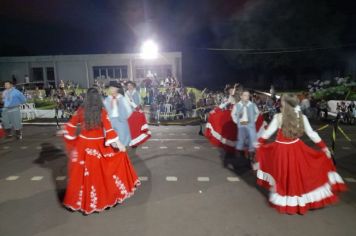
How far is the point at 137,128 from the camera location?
32.8 feet

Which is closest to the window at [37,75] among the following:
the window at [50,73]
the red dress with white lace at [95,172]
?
the window at [50,73]

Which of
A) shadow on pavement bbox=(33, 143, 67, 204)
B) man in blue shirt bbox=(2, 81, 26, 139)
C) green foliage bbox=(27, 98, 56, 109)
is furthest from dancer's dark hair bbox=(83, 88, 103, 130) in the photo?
green foliage bbox=(27, 98, 56, 109)

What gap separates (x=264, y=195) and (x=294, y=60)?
27.9 m

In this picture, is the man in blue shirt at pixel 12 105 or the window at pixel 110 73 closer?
the man in blue shirt at pixel 12 105

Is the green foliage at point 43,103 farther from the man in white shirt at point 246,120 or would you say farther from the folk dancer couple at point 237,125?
the man in white shirt at point 246,120

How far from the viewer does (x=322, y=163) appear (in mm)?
5273

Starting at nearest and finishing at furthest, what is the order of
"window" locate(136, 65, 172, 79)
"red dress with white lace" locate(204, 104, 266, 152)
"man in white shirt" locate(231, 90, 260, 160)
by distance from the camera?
"man in white shirt" locate(231, 90, 260, 160)
"red dress with white lace" locate(204, 104, 266, 152)
"window" locate(136, 65, 172, 79)

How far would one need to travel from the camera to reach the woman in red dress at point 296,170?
511 centimetres

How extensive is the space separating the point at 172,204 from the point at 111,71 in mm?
25309

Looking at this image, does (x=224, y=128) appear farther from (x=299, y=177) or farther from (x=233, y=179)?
(x=299, y=177)

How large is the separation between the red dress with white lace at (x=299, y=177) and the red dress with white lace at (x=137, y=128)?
5.30m

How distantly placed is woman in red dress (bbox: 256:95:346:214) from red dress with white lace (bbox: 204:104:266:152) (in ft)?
11.6

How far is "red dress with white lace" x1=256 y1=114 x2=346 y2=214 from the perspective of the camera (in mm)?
5105

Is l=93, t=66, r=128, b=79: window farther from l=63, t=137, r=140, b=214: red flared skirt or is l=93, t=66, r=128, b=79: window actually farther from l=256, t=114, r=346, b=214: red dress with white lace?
l=256, t=114, r=346, b=214: red dress with white lace
